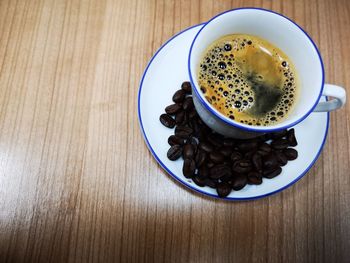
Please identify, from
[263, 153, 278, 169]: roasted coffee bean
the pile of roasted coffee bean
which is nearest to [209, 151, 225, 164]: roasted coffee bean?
the pile of roasted coffee bean

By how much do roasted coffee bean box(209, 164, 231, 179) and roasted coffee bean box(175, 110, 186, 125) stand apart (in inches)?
5.8

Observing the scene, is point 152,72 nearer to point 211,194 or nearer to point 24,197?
point 211,194

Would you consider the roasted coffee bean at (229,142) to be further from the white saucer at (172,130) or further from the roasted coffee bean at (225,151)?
the white saucer at (172,130)

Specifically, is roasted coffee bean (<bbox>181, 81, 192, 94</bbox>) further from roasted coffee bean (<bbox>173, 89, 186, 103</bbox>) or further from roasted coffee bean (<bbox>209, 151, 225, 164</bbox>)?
roasted coffee bean (<bbox>209, 151, 225, 164</bbox>)

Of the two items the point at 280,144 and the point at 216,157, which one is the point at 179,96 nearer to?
the point at 216,157

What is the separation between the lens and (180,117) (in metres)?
0.84

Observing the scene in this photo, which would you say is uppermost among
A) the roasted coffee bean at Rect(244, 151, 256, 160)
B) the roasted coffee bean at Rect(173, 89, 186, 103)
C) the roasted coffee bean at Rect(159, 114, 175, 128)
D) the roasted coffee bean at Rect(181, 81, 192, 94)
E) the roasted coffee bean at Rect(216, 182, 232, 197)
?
the roasted coffee bean at Rect(181, 81, 192, 94)

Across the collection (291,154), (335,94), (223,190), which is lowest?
(223,190)

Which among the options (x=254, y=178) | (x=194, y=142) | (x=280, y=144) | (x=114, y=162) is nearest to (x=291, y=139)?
(x=280, y=144)

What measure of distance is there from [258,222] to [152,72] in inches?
19.4

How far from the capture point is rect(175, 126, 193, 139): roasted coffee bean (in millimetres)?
827

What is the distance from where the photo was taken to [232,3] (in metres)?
1.05

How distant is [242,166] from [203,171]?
0.33 ft

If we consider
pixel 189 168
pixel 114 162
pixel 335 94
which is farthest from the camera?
pixel 114 162
